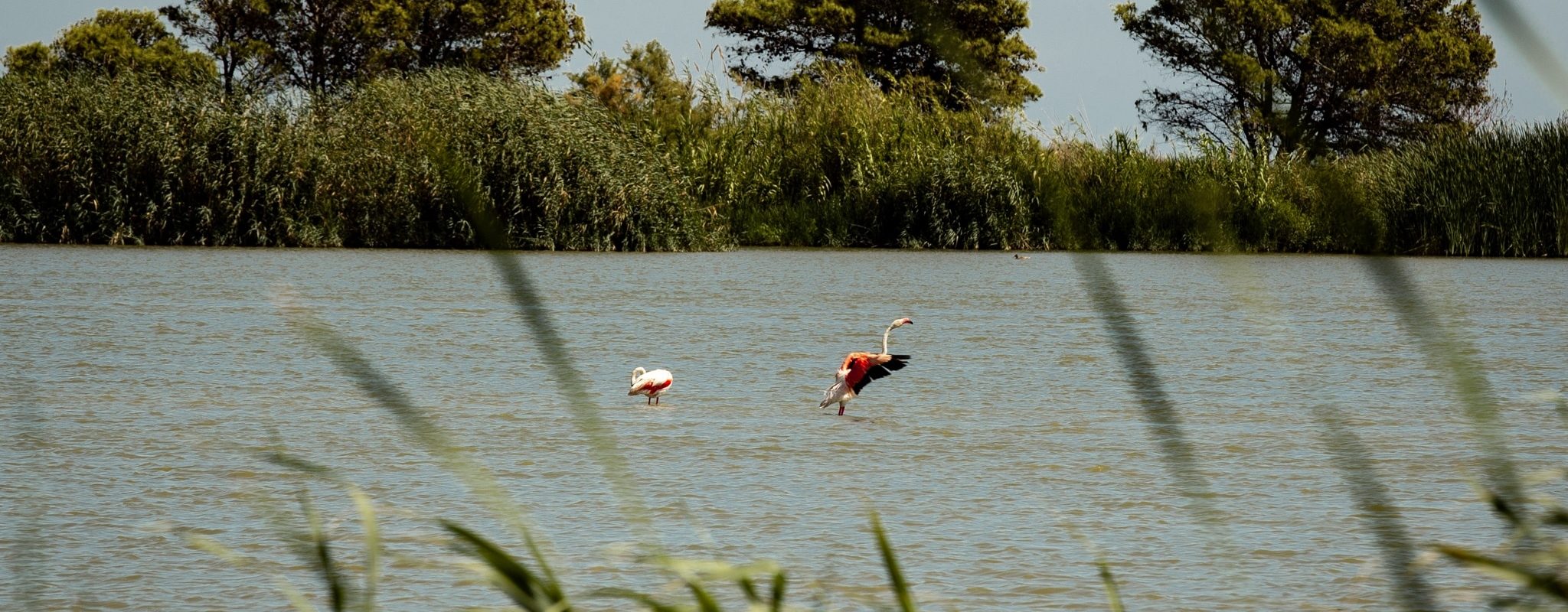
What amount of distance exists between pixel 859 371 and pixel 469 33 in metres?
41.6

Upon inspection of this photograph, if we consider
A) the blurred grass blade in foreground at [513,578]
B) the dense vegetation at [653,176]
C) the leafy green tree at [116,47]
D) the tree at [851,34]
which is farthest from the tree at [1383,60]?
the blurred grass blade in foreground at [513,578]

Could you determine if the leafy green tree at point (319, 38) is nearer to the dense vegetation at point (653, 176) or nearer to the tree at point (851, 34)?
the tree at point (851, 34)

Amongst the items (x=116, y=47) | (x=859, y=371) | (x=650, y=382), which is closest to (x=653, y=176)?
(x=650, y=382)

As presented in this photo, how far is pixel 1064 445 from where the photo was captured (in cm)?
523

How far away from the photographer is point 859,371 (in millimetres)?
5668

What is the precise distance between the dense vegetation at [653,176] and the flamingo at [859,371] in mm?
9459

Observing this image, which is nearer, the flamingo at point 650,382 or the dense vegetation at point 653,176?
the flamingo at point 650,382

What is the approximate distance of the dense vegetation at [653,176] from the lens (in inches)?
667

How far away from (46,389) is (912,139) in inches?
573

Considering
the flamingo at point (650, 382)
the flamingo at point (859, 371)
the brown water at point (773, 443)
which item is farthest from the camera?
the flamingo at point (650, 382)

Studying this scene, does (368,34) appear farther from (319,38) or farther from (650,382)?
(650,382)

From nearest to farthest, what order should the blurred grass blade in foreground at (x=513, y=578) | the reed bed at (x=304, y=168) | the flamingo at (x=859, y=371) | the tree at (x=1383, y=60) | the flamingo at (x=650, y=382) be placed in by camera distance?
the blurred grass blade in foreground at (x=513, y=578)
the flamingo at (x=859, y=371)
the flamingo at (x=650, y=382)
the reed bed at (x=304, y=168)
the tree at (x=1383, y=60)

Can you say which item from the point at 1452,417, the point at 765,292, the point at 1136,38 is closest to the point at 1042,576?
the point at 1452,417

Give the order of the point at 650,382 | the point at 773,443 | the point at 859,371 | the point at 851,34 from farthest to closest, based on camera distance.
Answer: the point at 851,34, the point at 650,382, the point at 859,371, the point at 773,443
